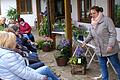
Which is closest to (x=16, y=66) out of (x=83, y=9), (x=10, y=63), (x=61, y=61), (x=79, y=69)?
(x=10, y=63)

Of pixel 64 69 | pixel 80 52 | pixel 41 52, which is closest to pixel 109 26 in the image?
pixel 80 52

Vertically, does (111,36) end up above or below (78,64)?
above

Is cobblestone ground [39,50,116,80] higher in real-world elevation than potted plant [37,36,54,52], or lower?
lower

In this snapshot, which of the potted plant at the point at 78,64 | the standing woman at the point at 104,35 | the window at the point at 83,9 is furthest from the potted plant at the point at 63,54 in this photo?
the window at the point at 83,9

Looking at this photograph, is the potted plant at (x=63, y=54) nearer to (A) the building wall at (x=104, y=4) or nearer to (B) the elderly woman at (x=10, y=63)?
(A) the building wall at (x=104, y=4)

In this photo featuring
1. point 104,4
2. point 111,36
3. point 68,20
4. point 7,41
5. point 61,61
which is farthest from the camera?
point 104,4

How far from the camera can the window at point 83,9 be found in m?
12.9

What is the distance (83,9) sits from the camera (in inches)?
522

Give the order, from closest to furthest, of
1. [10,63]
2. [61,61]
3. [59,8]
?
1. [10,63]
2. [61,61]
3. [59,8]

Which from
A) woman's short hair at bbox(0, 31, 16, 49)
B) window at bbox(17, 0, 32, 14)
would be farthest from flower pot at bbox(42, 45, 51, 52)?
window at bbox(17, 0, 32, 14)

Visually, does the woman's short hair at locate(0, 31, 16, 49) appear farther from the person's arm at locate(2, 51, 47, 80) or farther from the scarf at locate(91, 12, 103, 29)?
the scarf at locate(91, 12, 103, 29)

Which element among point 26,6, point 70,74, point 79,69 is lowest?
point 70,74

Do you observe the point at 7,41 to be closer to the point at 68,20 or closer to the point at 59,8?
the point at 68,20

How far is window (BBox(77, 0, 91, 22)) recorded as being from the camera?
12852mm
